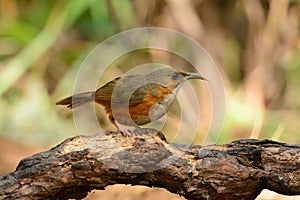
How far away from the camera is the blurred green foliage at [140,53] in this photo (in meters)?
4.16

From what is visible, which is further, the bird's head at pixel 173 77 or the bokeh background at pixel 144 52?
the bokeh background at pixel 144 52

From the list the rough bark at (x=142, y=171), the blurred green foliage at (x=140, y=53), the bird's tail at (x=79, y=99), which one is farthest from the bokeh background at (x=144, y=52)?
the rough bark at (x=142, y=171)

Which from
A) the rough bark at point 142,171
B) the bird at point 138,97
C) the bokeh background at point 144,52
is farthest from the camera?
the bokeh background at point 144,52

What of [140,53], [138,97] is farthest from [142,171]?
[140,53]

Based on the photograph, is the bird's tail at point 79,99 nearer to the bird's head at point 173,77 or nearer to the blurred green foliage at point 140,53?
the bird's head at point 173,77

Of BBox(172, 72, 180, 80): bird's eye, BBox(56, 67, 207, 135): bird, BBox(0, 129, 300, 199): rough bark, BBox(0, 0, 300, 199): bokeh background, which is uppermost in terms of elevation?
BBox(0, 0, 300, 199): bokeh background

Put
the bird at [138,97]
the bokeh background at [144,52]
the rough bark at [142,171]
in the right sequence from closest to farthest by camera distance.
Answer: the rough bark at [142,171], the bird at [138,97], the bokeh background at [144,52]

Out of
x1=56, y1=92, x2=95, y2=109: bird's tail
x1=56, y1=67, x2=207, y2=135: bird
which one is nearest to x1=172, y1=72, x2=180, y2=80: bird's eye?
x1=56, y1=67, x2=207, y2=135: bird

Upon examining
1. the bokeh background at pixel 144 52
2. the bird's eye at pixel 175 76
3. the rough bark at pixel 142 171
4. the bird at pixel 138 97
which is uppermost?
the bokeh background at pixel 144 52

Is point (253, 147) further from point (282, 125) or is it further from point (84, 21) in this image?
point (84, 21)

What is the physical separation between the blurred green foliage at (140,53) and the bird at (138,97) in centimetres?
197

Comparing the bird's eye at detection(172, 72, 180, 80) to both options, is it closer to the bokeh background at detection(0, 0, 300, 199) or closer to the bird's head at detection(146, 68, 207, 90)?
the bird's head at detection(146, 68, 207, 90)

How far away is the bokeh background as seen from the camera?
13.5 feet

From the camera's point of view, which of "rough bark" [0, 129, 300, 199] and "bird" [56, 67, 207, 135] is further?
"bird" [56, 67, 207, 135]
